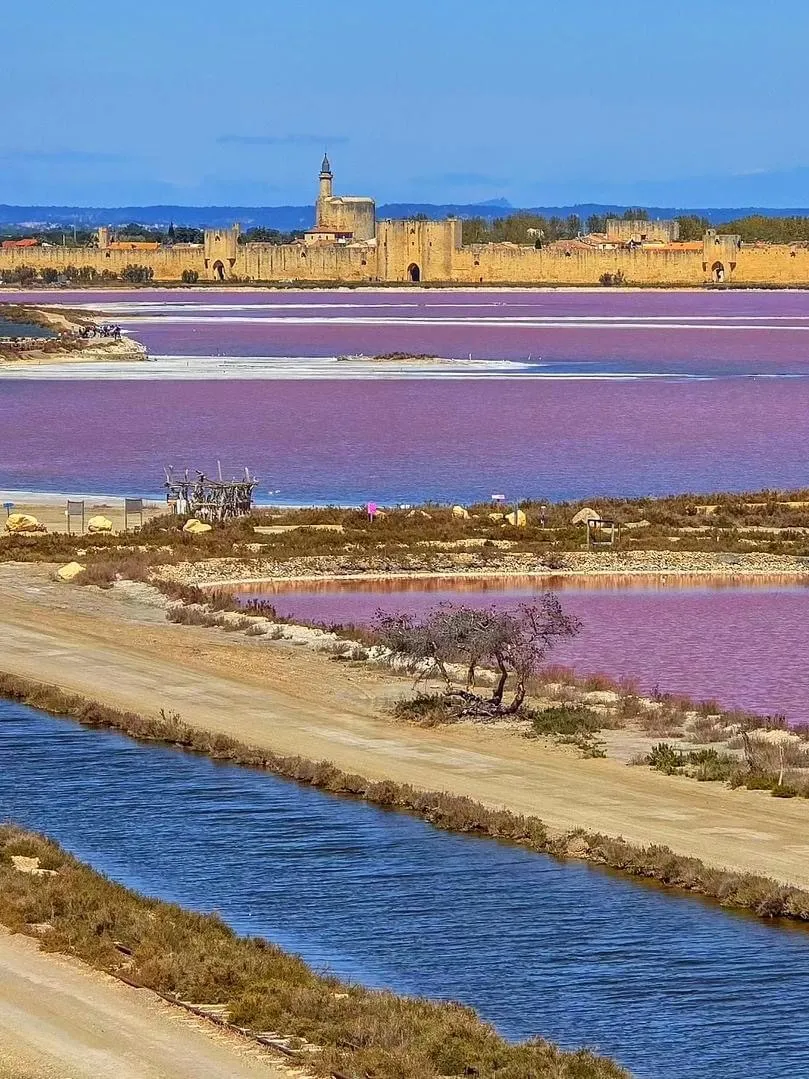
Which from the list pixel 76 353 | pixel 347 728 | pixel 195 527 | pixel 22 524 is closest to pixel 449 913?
pixel 347 728

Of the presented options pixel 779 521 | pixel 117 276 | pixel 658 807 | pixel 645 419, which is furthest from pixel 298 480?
pixel 117 276

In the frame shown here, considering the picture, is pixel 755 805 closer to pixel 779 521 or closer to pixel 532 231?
pixel 779 521

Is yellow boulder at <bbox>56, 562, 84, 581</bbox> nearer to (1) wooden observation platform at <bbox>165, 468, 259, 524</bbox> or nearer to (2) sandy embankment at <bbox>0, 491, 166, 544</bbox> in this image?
(2) sandy embankment at <bbox>0, 491, 166, 544</bbox>

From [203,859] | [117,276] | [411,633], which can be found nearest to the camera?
[203,859]

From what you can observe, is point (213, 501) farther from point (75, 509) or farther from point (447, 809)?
point (447, 809)

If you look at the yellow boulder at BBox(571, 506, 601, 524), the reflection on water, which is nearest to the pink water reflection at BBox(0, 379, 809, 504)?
the reflection on water

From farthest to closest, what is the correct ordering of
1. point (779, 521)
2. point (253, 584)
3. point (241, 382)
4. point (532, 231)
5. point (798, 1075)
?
1. point (532, 231)
2. point (241, 382)
3. point (779, 521)
4. point (253, 584)
5. point (798, 1075)
